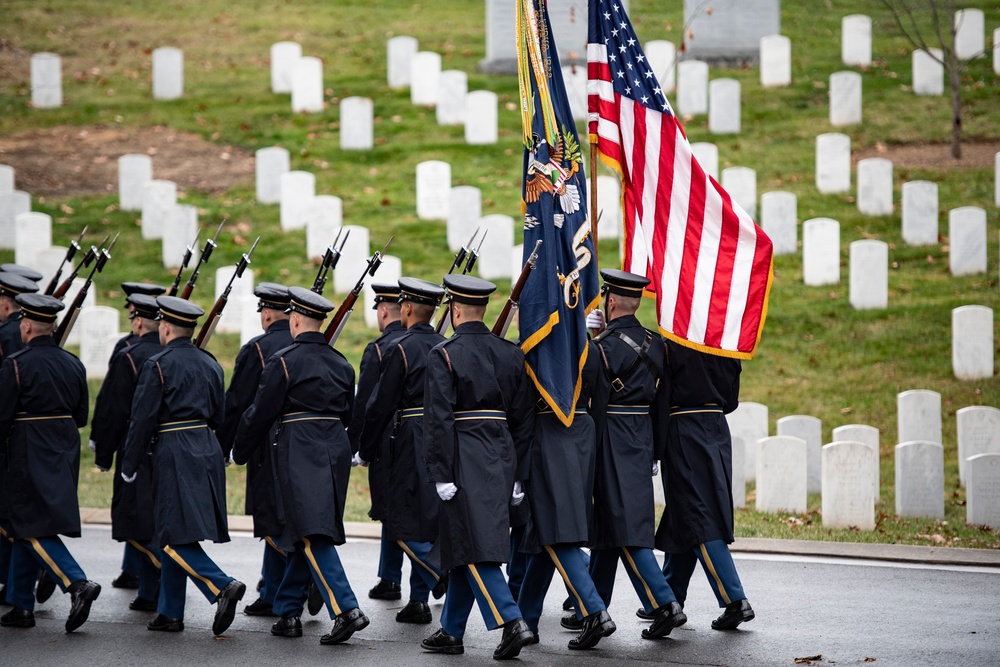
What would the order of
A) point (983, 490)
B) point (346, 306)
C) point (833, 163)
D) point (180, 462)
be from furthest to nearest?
point (833, 163) → point (983, 490) → point (346, 306) → point (180, 462)

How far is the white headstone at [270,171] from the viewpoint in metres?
18.5

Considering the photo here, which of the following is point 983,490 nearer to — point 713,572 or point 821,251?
point 713,572

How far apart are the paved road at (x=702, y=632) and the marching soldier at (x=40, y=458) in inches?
11.3

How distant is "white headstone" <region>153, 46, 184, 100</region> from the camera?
2264 cm

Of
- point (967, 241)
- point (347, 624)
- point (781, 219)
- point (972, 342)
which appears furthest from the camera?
point (781, 219)

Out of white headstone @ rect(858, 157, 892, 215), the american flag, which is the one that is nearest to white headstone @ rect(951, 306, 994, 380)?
white headstone @ rect(858, 157, 892, 215)

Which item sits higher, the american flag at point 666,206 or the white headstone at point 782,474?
the american flag at point 666,206

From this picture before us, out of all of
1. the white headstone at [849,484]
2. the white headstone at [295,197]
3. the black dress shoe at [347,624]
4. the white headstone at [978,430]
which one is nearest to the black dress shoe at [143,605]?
the black dress shoe at [347,624]

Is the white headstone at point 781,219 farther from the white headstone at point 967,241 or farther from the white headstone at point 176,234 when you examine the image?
the white headstone at point 176,234

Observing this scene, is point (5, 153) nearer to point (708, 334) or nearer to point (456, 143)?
point (456, 143)

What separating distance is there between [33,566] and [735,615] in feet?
13.6

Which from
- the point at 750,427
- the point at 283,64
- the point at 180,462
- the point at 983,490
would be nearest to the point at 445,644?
the point at 180,462

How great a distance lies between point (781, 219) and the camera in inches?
631

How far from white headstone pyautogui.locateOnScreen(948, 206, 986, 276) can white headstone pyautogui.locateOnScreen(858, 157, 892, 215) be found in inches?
67.7
